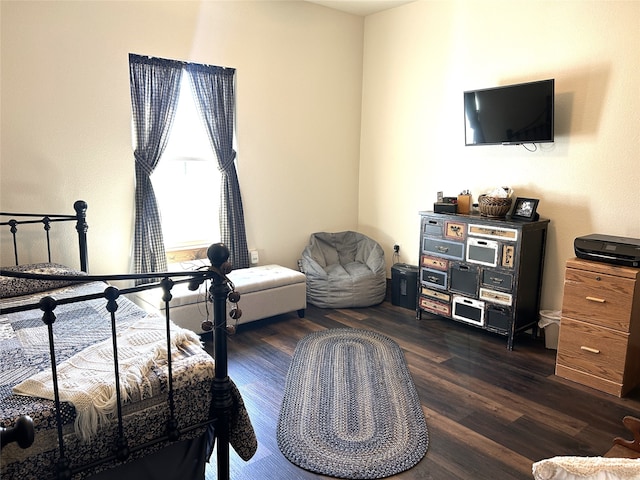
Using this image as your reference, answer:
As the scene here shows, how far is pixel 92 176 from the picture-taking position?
3.51 meters

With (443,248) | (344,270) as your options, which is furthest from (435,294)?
(344,270)

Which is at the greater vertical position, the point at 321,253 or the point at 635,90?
the point at 635,90

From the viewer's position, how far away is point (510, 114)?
11.6 ft

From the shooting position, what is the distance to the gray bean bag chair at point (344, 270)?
174 inches

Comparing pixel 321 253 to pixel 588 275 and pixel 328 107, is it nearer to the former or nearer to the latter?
pixel 328 107

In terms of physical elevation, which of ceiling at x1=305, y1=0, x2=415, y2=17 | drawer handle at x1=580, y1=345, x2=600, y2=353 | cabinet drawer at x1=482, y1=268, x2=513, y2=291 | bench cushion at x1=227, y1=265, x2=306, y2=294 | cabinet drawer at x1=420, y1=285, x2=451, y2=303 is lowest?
drawer handle at x1=580, y1=345, x2=600, y2=353

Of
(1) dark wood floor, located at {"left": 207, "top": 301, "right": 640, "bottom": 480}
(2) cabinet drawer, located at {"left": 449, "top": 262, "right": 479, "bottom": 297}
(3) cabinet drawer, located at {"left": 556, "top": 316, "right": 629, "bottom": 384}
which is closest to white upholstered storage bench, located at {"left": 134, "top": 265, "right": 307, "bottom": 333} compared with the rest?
(1) dark wood floor, located at {"left": 207, "top": 301, "right": 640, "bottom": 480}

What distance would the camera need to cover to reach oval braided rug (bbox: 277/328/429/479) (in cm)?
219

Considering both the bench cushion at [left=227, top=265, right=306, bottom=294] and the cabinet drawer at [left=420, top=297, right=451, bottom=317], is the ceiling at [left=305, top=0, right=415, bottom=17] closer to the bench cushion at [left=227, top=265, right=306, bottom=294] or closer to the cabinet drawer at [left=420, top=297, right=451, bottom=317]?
the bench cushion at [left=227, top=265, right=306, bottom=294]

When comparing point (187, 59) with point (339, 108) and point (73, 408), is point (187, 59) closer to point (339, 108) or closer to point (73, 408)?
point (339, 108)

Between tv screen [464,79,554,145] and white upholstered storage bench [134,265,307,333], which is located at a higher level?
tv screen [464,79,554,145]

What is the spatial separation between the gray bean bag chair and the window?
1044 millimetres

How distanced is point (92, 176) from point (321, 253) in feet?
7.62

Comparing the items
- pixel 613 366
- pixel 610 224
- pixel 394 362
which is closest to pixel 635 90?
pixel 610 224
